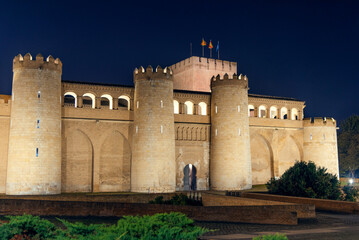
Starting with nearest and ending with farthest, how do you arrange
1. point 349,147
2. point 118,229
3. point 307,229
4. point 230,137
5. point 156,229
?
point 118,229
point 156,229
point 307,229
point 230,137
point 349,147

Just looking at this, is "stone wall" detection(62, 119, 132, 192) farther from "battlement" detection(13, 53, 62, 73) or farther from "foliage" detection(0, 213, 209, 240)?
"foliage" detection(0, 213, 209, 240)

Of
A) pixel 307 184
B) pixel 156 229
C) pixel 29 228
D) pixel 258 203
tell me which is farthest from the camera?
pixel 307 184

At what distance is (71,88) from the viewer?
96.6 ft

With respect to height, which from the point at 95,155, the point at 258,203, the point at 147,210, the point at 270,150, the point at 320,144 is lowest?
the point at 147,210

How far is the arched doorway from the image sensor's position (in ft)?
111

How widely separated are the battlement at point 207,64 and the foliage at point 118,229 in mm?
30199

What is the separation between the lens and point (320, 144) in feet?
123

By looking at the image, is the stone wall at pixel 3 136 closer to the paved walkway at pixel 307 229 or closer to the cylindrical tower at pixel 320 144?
the paved walkway at pixel 307 229

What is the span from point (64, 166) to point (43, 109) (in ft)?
13.6

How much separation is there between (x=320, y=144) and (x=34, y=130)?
2304cm

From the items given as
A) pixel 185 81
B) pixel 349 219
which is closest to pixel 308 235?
pixel 349 219

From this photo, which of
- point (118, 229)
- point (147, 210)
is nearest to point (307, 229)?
point (147, 210)

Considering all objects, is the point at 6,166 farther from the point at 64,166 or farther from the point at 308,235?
the point at 308,235

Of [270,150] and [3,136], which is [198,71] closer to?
[270,150]
